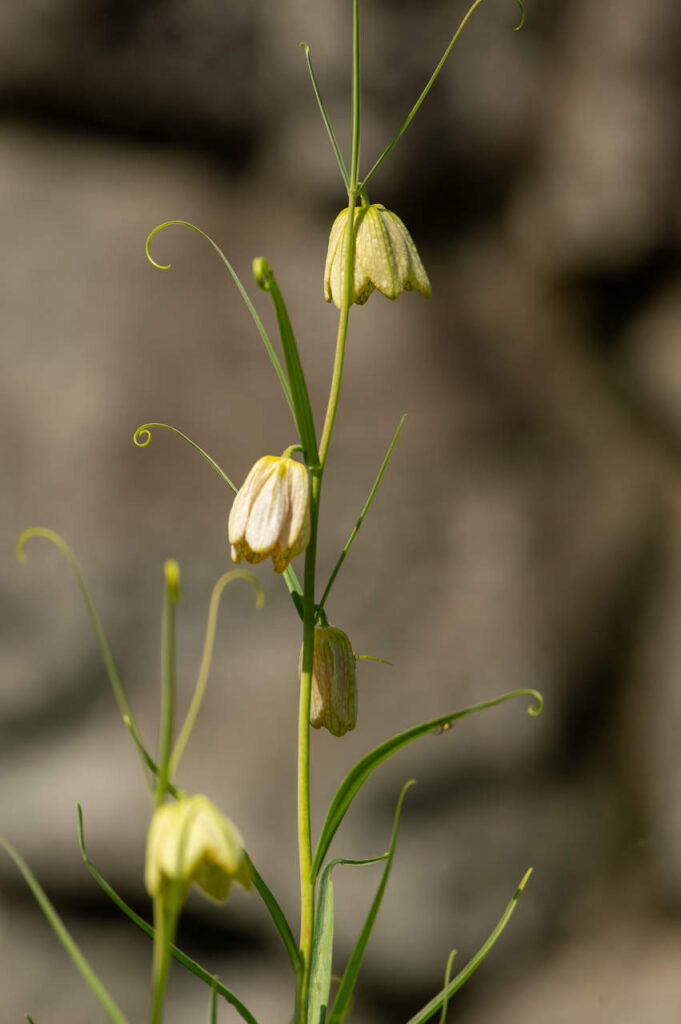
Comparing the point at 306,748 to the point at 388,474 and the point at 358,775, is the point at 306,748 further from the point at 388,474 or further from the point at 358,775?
the point at 388,474

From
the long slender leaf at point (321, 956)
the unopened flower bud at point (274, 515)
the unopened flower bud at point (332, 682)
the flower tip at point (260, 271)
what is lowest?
the long slender leaf at point (321, 956)

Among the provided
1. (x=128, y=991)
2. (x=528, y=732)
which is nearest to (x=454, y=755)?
(x=528, y=732)

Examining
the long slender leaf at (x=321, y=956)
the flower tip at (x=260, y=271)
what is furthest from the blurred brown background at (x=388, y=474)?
the flower tip at (x=260, y=271)

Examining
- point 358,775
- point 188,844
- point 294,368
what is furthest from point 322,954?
point 294,368

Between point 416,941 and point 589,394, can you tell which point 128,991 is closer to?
point 416,941

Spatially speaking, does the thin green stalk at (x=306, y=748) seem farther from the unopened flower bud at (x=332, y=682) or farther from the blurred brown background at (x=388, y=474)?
the blurred brown background at (x=388, y=474)
